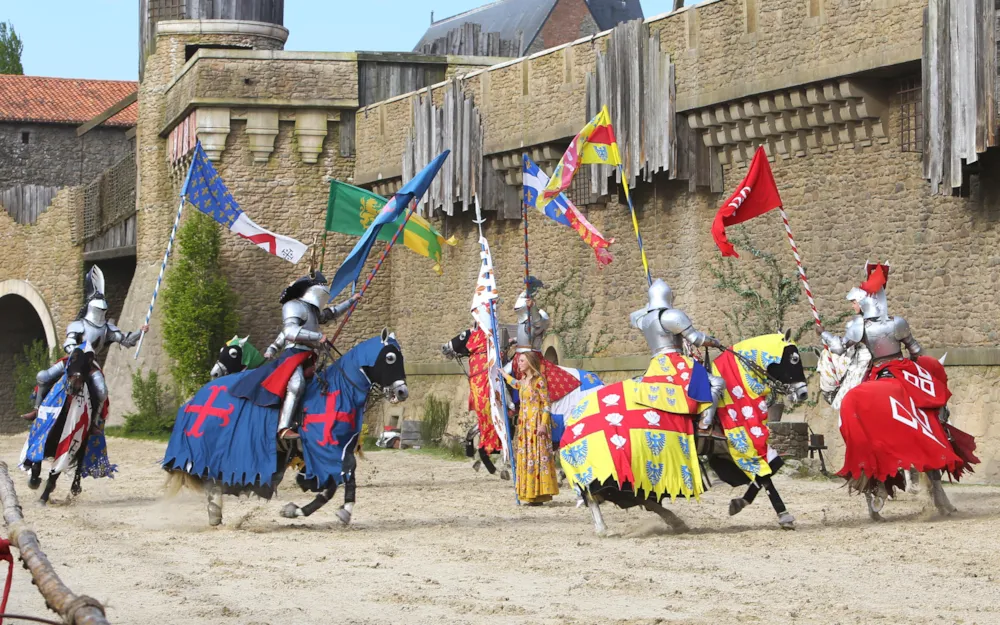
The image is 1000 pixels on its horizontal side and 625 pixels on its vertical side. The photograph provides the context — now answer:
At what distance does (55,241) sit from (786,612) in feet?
100

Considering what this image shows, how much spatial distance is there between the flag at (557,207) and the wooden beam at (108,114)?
24.1 meters

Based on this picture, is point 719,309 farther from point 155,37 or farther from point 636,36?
point 155,37

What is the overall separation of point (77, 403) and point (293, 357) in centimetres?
301

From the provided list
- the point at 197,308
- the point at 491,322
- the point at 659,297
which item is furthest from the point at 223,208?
the point at 197,308

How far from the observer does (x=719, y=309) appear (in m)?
18.6

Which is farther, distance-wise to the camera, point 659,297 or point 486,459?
point 486,459

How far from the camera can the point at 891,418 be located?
10.5 meters

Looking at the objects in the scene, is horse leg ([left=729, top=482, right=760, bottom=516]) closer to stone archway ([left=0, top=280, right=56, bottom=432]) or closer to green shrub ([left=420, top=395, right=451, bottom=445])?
green shrub ([left=420, top=395, right=451, bottom=445])

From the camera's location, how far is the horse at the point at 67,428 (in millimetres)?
13016

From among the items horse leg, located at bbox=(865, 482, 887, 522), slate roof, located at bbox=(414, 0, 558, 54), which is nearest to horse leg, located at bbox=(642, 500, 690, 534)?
horse leg, located at bbox=(865, 482, 887, 522)

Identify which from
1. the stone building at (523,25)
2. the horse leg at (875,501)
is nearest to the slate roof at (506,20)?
the stone building at (523,25)

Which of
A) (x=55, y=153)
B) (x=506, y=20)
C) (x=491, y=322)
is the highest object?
(x=506, y=20)

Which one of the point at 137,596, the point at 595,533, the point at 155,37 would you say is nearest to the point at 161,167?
the point at 155,37

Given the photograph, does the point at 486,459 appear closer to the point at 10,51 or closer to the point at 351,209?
the point at 351,209
